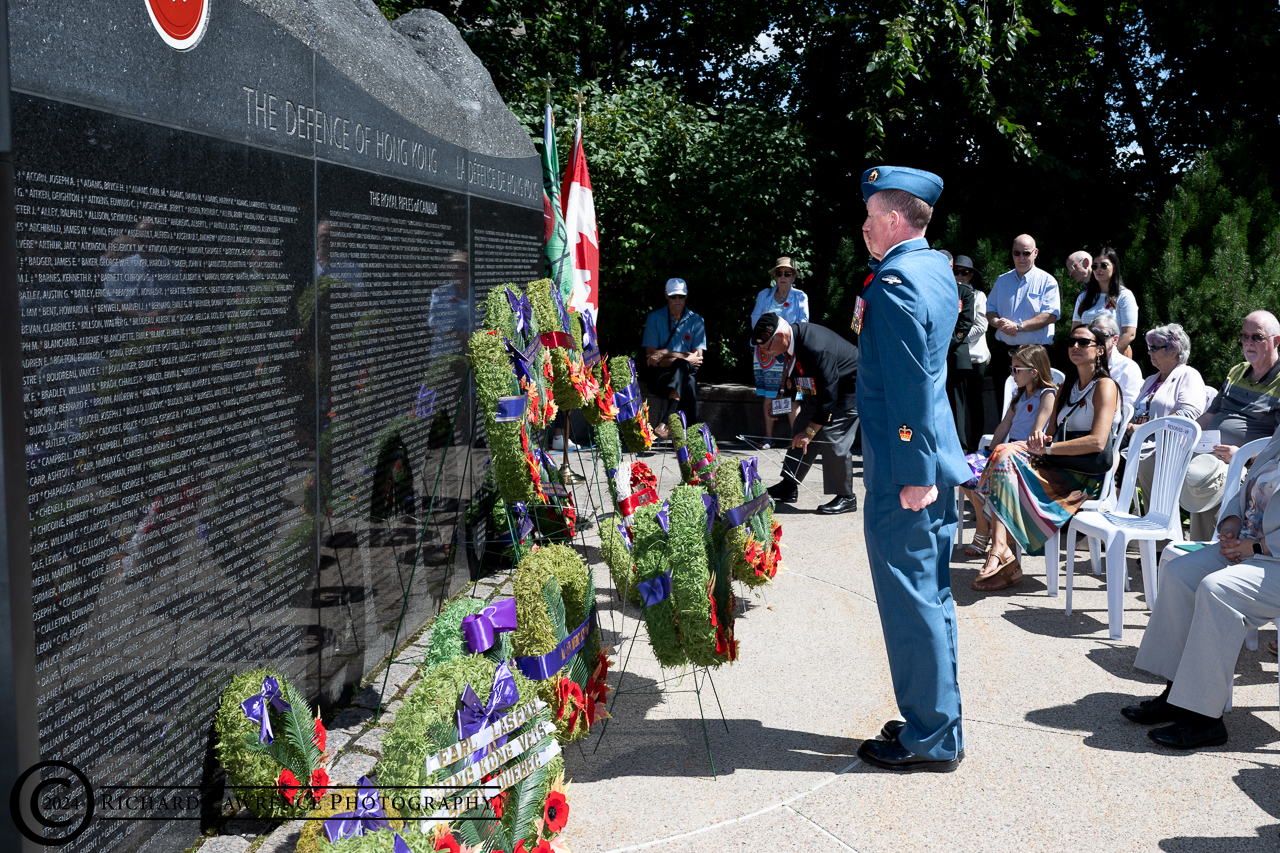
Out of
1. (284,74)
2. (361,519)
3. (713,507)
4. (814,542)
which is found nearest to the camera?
(284,74)

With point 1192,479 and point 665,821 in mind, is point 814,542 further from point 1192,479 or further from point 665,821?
point 665,821

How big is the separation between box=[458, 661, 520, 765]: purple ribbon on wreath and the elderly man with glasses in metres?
4.26

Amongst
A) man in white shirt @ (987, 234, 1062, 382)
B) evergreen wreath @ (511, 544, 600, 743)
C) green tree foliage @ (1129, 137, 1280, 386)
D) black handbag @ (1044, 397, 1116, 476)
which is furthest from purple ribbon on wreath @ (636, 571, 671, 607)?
green tree foliage @ (1129, 137, 1280, 386)

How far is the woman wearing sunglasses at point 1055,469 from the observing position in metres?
5.71

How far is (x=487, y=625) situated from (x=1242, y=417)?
4.61 m

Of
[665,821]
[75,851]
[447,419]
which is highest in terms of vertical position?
[447,419]

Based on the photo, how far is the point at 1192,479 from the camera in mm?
5586

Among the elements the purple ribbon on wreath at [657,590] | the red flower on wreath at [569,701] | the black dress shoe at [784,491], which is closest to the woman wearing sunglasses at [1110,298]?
the black dress shoe at [784,491]

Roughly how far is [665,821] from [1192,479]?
12.5ft

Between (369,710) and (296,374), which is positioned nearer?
(296,374)

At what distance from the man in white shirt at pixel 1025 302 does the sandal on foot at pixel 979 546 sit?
2779 millimetres

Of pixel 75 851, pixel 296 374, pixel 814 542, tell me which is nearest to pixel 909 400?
pixel 296 374

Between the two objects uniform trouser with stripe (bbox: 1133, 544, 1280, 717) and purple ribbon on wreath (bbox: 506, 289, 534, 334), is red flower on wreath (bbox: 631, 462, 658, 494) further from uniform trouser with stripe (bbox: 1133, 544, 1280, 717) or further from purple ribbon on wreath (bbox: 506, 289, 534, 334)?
uniform trouser with stripe (bbox: 1133, 544, 1280, 717)

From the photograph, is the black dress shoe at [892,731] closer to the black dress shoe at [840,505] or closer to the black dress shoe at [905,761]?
the black dress shoe at [905,761]
